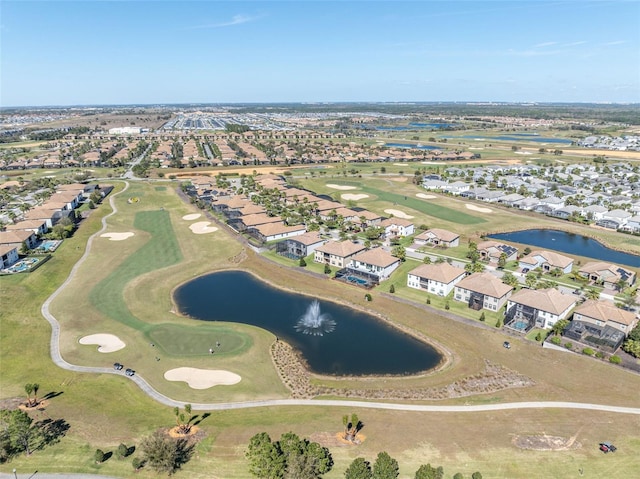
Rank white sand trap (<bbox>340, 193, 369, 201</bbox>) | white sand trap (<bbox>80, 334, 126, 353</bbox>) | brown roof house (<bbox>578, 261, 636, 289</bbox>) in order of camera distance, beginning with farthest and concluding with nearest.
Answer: white sand trap (<bbox>340, 193, 369, 201</bbox>) < brown roof house (<bbox>578, 261, 636, 289</bbox>) < white sand trap (<bbox>80, 334, 126, 353</bbox>)

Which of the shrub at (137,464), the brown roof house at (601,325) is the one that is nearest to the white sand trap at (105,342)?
the shrub at (137,464)

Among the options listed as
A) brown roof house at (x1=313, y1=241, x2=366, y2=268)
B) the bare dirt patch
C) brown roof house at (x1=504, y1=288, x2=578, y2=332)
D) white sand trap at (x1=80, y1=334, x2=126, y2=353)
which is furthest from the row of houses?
brown roof house at (x1=504, y1=288, x2=578, y2=332)

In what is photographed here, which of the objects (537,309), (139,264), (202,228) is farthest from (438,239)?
(139,264)

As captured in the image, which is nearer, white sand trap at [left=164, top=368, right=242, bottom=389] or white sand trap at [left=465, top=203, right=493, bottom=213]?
white sand trap at [left=164, top=368, right=242, bottom=389]

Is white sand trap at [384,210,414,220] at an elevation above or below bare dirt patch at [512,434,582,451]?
above

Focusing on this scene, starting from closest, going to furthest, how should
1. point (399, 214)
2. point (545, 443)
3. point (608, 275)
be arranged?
point (545, 443) < point (608, 275) < point (399, 214)

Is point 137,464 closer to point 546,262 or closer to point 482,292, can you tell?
point 482,292

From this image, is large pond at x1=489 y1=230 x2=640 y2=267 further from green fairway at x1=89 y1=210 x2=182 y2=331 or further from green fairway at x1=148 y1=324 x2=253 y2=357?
green fairway at x1=89 y1=210 x2=182 y2=331

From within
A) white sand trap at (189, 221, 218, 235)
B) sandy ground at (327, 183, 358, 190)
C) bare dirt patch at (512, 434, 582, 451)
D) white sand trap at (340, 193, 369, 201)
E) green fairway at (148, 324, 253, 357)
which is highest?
sandy ground at (327, 183, 358, 190)
